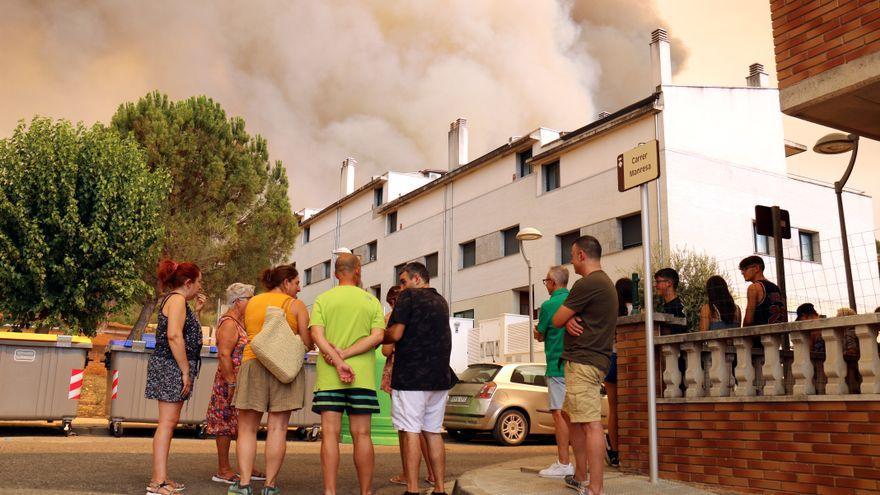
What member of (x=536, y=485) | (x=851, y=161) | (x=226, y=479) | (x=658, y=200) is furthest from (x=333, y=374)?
(x=658, y=200)

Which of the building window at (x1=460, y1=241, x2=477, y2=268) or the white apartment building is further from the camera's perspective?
the building window at (x1=460, y1=241, x2=477, y2=268)

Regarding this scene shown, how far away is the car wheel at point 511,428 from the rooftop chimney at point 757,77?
2269 centimetres

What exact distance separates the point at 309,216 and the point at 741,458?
151ft

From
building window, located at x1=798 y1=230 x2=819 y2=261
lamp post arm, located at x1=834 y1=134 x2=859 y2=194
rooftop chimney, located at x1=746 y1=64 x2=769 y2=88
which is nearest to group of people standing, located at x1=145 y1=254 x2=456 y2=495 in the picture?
lamp post arm, located at x1=834 y1=134 x2=859 y2=194

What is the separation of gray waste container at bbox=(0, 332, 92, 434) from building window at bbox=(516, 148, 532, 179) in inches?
853

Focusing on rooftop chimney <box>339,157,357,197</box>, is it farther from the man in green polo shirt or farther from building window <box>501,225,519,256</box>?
the man in green polo shirt

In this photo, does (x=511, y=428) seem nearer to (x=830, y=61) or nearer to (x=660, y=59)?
(x=830, y=61)

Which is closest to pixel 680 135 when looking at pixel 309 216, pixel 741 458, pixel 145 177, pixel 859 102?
pixel 145 177

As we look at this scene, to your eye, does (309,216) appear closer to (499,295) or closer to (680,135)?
(499,295)

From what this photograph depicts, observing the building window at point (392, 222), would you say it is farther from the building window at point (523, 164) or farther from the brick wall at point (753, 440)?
the brick wall at point (753, 440)

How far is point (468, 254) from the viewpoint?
34.3 metres

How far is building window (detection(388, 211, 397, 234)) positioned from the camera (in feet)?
133

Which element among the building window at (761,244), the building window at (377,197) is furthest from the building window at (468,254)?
the building window at (761,244)

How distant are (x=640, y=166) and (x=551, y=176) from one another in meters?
23.4
